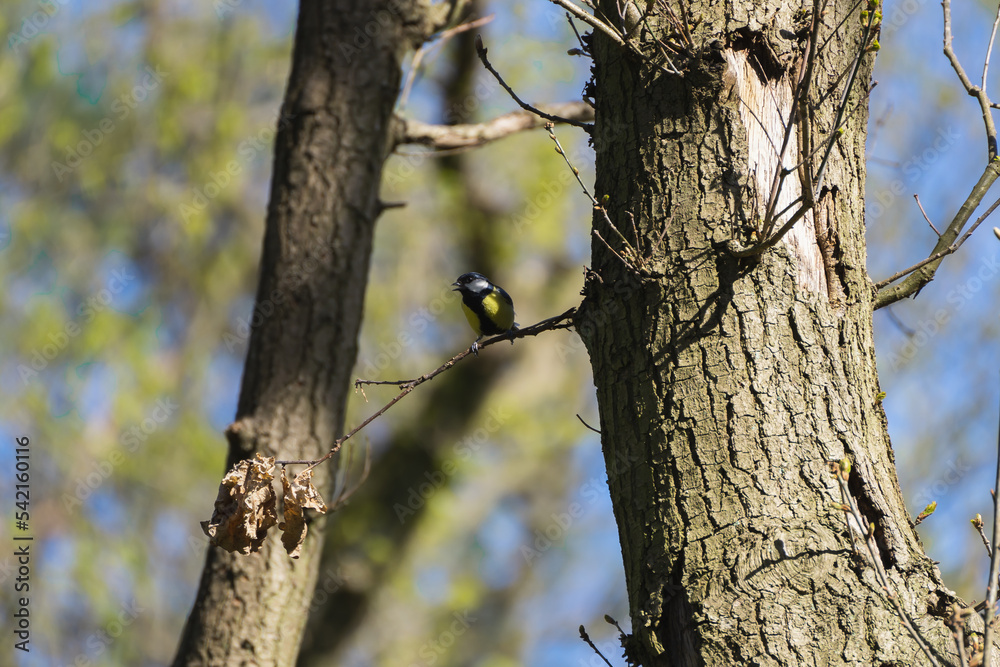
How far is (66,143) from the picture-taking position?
7414mm

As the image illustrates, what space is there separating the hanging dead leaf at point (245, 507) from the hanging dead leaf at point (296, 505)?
0.14 ft

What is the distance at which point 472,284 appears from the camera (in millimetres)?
5234

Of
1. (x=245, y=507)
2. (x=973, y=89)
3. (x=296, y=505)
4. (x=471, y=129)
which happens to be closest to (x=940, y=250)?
(x=973, y=89)

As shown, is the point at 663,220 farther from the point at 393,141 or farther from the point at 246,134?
the point at 246,134

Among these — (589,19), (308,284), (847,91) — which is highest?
(308,284)

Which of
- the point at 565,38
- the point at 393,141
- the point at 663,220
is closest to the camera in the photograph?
the point at 663,220

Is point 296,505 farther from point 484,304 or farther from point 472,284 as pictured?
point 472,284

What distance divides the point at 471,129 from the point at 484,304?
52.4 inches

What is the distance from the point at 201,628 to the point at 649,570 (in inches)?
85.0

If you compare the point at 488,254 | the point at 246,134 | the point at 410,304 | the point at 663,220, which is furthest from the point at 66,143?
the point at 663,220

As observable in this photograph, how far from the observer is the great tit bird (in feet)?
16.7

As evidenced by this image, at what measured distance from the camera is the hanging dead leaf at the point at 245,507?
1.97 m

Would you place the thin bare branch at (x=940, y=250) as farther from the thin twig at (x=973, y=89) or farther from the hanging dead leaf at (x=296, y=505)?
the hanging dead leaf at (x=296, y=505)

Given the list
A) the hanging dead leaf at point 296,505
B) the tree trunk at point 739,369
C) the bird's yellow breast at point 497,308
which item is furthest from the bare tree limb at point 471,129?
the hanging dead leaf at point 296,505
